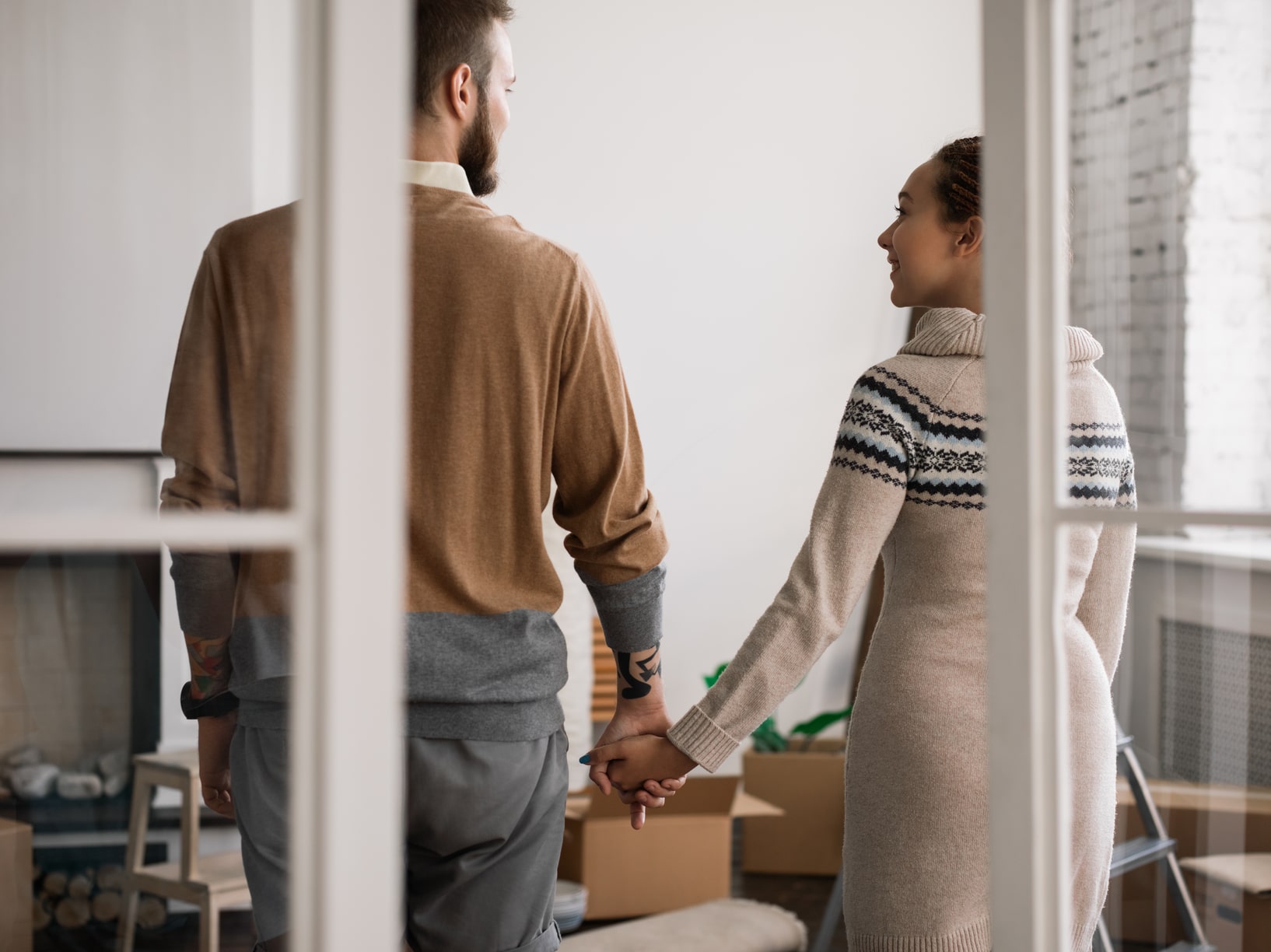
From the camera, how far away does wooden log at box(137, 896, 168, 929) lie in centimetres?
94

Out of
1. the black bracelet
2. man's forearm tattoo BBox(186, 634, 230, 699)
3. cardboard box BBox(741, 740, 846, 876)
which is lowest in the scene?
cardboard box BBox(741, 740, 846, 876)

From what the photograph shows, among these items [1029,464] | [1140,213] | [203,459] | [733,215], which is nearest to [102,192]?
[203,459]

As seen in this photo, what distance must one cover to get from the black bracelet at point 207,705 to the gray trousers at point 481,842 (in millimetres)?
331

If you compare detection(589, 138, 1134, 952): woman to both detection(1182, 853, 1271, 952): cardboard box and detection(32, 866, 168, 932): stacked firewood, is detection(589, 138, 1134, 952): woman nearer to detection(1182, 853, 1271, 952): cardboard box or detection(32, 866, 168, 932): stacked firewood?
detection(1182, 853, 1271, 952): cardboard box

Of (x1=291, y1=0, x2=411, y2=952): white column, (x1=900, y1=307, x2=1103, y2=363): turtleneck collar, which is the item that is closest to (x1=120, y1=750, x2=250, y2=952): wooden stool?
(x1=291, y1=0, x2=411, y2=952): white column

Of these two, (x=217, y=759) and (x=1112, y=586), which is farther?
(x=1112, y=586)

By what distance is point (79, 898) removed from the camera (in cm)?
92

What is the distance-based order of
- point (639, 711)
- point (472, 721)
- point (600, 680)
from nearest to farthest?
point (472, 721)
point (639, 711)
point (600, 680)

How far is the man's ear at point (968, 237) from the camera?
1.54 m

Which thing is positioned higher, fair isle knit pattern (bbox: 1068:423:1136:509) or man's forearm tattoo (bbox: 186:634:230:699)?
fair isle knit pattern (bbox: 1068:423:1136:509)

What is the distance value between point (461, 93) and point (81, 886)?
946 millimetres

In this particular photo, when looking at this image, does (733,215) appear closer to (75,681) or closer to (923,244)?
(923,244)

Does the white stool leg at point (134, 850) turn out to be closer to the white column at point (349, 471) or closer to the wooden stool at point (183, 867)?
the wooden stool at point (183, 867)

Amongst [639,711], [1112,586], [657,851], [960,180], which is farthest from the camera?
[657,851]
